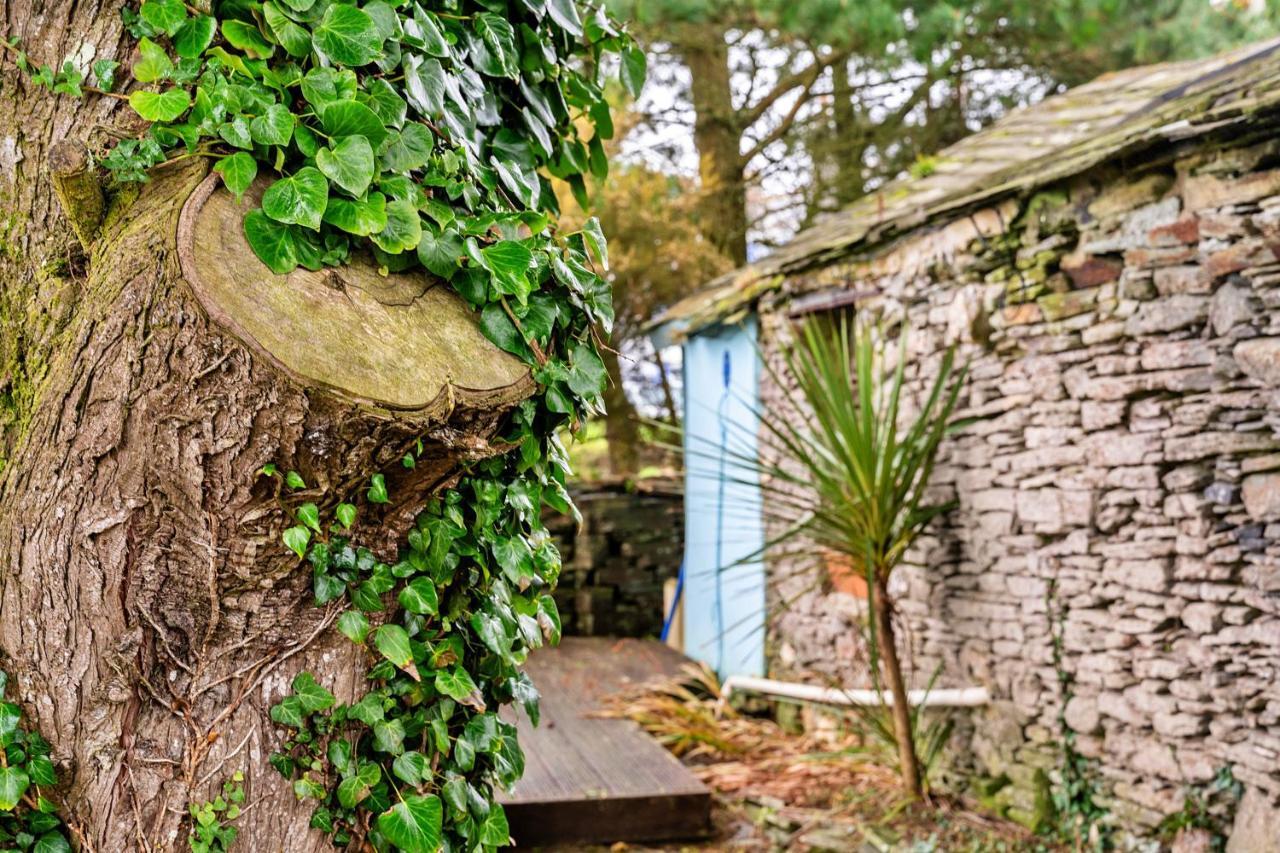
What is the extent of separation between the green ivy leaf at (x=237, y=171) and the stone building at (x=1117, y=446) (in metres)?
3.20

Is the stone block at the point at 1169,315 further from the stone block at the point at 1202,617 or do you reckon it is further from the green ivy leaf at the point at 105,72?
the green ivy leaf at the point at 105,72

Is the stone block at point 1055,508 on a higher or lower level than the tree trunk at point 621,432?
lower

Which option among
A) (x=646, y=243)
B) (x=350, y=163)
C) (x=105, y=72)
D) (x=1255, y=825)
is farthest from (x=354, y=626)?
(x=646, y=243)

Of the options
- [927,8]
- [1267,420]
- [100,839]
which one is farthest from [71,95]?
[927,8]

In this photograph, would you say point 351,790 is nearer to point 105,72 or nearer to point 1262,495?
point 105,72

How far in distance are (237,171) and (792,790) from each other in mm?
4382

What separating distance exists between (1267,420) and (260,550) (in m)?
3.27

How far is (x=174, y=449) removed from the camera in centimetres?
138

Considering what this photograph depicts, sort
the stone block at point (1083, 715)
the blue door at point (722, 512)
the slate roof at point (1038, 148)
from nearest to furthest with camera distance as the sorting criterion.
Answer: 1. the slate roof at point (1038, 148)
2. the stone block at point (1083, 715)
3. the blue door at point (722, 512)

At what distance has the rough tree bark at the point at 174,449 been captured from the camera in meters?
1.37

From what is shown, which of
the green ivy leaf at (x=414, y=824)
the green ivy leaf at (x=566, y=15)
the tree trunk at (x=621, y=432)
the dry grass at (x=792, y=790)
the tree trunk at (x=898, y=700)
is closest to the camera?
the green ivy leaf at (x=414, y=824)

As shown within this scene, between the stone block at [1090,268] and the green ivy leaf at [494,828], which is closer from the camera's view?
the green ivy leaf at [494,828]

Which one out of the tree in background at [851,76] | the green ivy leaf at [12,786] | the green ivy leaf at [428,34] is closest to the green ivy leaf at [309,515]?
the green ivy leaf at [12,786]

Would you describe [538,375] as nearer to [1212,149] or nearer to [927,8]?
[1212,149]
